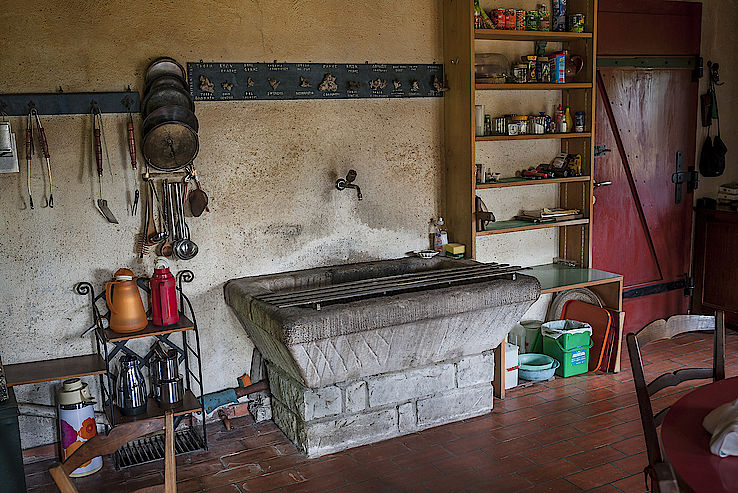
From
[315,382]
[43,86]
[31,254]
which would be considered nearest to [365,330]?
[315,382]

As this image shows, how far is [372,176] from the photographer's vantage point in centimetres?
414

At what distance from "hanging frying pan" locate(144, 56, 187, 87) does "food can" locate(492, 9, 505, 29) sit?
6.18ft

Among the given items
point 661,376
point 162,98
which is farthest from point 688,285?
point 162,98

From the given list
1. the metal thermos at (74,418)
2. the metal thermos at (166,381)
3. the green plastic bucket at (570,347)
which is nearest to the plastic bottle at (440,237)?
the green plastic bucket at (570,347)

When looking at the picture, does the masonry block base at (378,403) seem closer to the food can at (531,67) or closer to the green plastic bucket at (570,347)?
the green plastic bucket at (570,347)

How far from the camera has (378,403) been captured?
3568 millimetres

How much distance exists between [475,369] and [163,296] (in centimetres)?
171

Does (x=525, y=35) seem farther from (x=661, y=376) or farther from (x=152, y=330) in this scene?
(x=152, y=330)

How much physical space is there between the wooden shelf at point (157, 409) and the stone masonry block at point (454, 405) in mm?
1170

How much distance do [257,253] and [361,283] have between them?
643 mm

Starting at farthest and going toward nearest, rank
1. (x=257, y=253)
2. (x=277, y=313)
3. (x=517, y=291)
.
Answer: (x=257, y=253), (x=517, y=291), (x=277, y=313)

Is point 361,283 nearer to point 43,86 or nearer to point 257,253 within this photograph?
point 257,253

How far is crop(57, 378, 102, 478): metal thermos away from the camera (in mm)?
3346

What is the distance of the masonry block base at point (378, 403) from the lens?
345 centimetres
